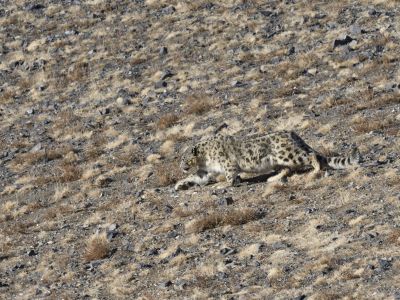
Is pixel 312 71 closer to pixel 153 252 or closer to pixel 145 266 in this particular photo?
pixel 153 252

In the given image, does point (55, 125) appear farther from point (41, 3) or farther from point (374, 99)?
point (41, 3)

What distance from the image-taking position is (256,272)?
19188 millimetres

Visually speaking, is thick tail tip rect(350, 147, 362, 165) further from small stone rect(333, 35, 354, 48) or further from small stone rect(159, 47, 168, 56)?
small stone rect(159, 47, 168, 56)

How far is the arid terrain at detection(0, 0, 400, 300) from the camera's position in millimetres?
19734

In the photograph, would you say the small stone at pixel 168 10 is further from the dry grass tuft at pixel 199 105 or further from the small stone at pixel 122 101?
the dry grass tuft at pixel 199 105

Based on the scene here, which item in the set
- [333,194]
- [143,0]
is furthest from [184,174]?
[143,0]

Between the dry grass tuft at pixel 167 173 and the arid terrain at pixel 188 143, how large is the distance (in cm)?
6

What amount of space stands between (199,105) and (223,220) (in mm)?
12796

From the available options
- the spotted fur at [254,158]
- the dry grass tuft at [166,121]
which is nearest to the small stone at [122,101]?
the dry grass tuft at [166,121]

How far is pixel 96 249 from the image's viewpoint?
22.0 m

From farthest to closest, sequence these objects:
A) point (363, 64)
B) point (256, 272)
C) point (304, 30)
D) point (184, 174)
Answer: point (304, 30) → point (363, 64) → point (184, 174) → point (256, 272)

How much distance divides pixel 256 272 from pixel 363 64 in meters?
17.9

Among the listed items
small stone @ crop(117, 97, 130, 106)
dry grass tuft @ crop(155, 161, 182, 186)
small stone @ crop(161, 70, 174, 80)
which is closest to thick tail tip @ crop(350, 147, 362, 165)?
dry grass tuft @ crop(155, 161, 182, 186)

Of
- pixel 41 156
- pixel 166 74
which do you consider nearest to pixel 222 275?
pixel 41 156
